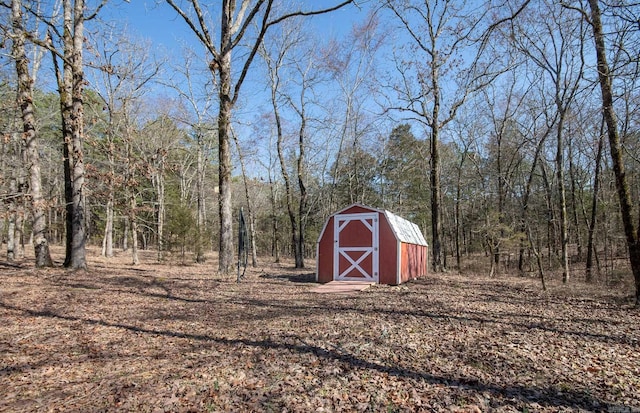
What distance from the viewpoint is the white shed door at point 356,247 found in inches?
436

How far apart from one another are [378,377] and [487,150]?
21867 millimetres

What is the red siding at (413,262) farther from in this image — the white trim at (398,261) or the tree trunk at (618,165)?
the tree trunk at (618,165)

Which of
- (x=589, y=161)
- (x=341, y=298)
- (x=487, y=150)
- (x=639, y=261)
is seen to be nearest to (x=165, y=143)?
(x=341, y=298)

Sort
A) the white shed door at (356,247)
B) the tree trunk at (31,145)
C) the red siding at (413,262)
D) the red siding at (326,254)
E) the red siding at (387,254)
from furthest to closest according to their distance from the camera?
the red siding at (326,254) → the red siding at (413,262) → the white shed door at (356,247) → the red siding at (387,254) → the tree trunk at (31,145)

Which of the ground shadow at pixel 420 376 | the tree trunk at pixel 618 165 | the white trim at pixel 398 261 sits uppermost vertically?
the tree trunk at pixel 618 165

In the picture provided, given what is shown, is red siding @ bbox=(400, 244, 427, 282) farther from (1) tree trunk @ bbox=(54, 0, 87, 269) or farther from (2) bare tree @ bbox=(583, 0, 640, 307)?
(1) tree trunk @ bbox=(54, 0, 87, 269)

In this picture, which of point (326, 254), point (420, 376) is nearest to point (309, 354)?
point (420, 376)

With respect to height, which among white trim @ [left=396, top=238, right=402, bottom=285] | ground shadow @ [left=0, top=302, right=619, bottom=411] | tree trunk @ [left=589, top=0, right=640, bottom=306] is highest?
tree trunk @ [left=589, top=0, right=640, bottom=306]

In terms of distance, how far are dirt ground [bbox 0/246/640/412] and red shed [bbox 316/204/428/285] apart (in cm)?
325

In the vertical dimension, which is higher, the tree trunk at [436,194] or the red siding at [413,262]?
the tree trunk at [436,194]

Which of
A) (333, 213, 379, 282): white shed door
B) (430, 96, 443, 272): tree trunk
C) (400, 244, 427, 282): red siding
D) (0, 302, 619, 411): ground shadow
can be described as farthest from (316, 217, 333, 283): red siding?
(0, 302, 619, 411): ground shadow

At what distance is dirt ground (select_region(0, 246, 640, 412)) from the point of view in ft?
10.2

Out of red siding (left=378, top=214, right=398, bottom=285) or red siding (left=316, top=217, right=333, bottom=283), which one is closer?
red siding (left=378, top=214, right=398, bottom=285)

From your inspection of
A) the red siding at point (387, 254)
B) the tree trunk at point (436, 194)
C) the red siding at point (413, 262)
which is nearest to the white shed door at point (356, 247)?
the red siding at point (387, 254)
